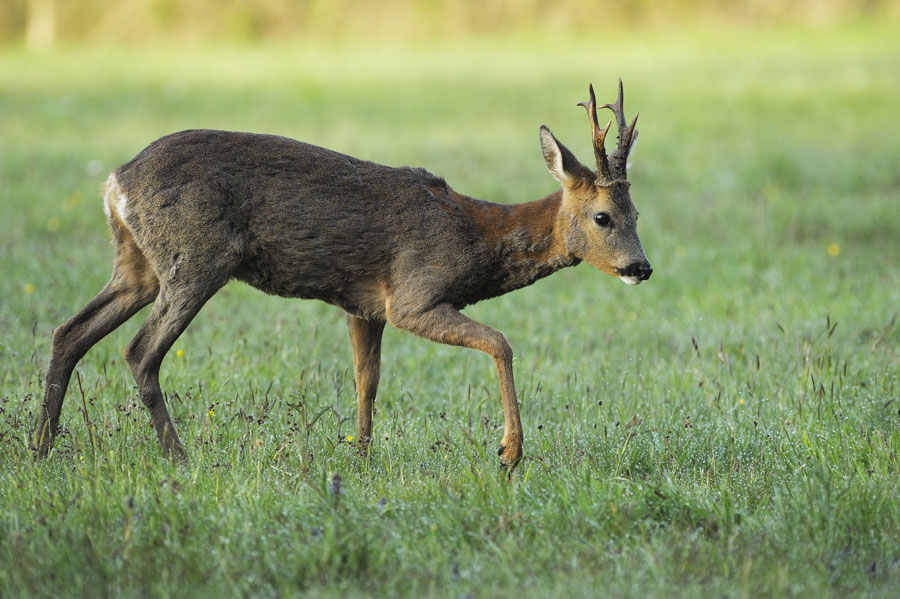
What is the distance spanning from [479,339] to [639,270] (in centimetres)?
83

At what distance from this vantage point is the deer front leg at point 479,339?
16.0 ft

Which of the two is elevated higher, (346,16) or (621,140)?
(346,16)

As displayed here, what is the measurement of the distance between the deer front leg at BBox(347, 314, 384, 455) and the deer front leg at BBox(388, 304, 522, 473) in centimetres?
49

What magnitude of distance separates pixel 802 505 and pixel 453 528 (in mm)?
1341

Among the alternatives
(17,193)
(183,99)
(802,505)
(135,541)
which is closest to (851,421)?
(802,505)

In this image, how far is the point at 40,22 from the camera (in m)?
30.4

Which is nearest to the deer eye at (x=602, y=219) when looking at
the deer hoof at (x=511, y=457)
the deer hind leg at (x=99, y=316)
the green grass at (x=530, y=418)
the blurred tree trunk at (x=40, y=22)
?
the green grass at (x=530, y=418)

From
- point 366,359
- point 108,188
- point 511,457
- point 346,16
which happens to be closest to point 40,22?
point 346,16

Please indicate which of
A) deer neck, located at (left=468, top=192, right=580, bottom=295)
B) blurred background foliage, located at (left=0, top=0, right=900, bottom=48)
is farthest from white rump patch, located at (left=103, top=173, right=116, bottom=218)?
blurred background foliage, located at (left=0, top=0, right=900, bottom=48)

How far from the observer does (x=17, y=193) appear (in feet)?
36.7

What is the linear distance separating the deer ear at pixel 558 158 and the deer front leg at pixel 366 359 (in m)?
1.17

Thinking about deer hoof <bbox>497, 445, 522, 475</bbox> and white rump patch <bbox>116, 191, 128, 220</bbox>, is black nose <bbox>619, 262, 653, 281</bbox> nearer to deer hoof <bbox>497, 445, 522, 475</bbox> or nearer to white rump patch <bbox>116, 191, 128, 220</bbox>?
deer hoof <bbox>497, 445, 522, 475</bbox>

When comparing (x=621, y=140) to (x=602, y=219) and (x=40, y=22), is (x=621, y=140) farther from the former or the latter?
(x=40, y=22)

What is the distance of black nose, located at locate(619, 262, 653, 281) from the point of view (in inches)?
208
